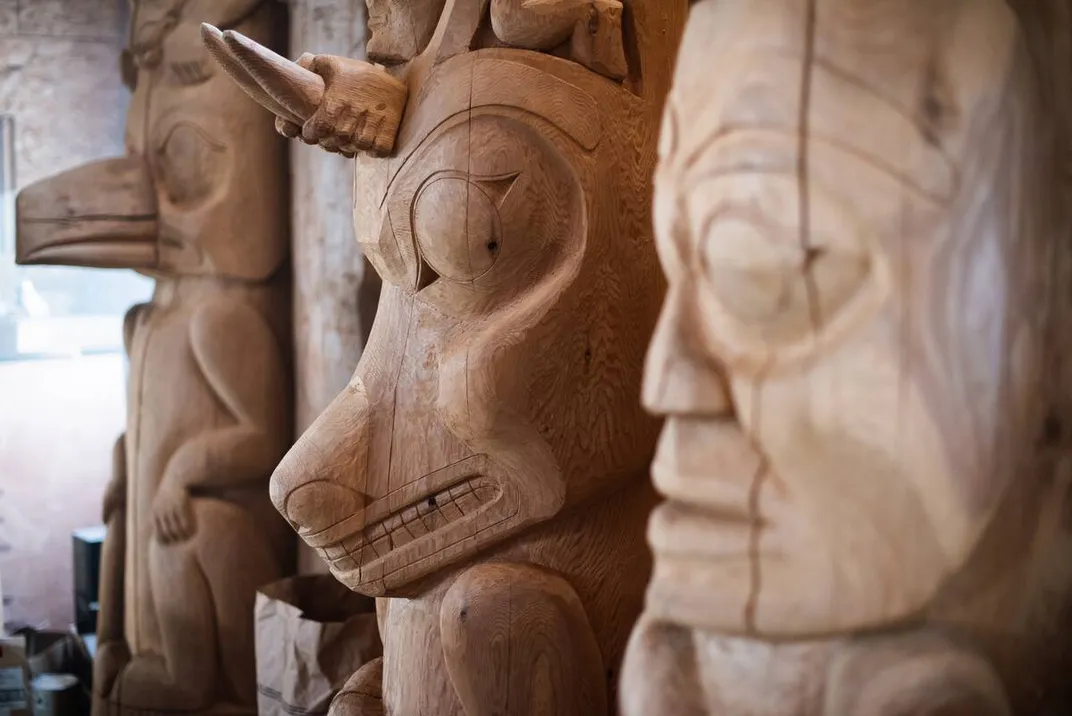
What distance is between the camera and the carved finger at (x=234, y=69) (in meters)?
1.18

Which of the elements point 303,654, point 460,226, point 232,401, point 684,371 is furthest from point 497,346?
point 232,401

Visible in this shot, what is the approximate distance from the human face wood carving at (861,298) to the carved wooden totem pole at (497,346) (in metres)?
0.47

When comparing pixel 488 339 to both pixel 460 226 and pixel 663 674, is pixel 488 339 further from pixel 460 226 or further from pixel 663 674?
pixel 663 674

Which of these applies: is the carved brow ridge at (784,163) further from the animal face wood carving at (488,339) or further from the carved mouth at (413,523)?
the carved mouth at (413,523)

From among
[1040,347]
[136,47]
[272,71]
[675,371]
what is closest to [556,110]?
[272,71]

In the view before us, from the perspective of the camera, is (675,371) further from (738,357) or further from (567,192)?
(567,192)

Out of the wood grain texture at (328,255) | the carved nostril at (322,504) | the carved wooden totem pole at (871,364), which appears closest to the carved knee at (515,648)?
the carved nostril at (322,504)

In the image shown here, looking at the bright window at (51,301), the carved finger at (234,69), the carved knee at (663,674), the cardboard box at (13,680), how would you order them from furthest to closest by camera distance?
the bright window at (51,301)
the cardboard box at (13,680)
the carved finger at (234,69)
the carved knee at (663,674)

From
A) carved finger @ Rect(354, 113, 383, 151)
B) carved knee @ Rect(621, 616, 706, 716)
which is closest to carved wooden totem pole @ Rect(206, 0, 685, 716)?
carved finger @ Rect(354, 113, 383, 151)

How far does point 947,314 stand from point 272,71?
0.79m

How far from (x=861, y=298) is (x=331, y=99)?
75 centimetres

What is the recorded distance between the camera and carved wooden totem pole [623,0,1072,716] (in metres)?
0.71

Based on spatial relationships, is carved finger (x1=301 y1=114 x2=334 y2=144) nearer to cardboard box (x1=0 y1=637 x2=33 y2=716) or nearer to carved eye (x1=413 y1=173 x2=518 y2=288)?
carved eye (x1=413 y1=173 x2=518 y2=288)

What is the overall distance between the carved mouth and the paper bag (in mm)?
524
